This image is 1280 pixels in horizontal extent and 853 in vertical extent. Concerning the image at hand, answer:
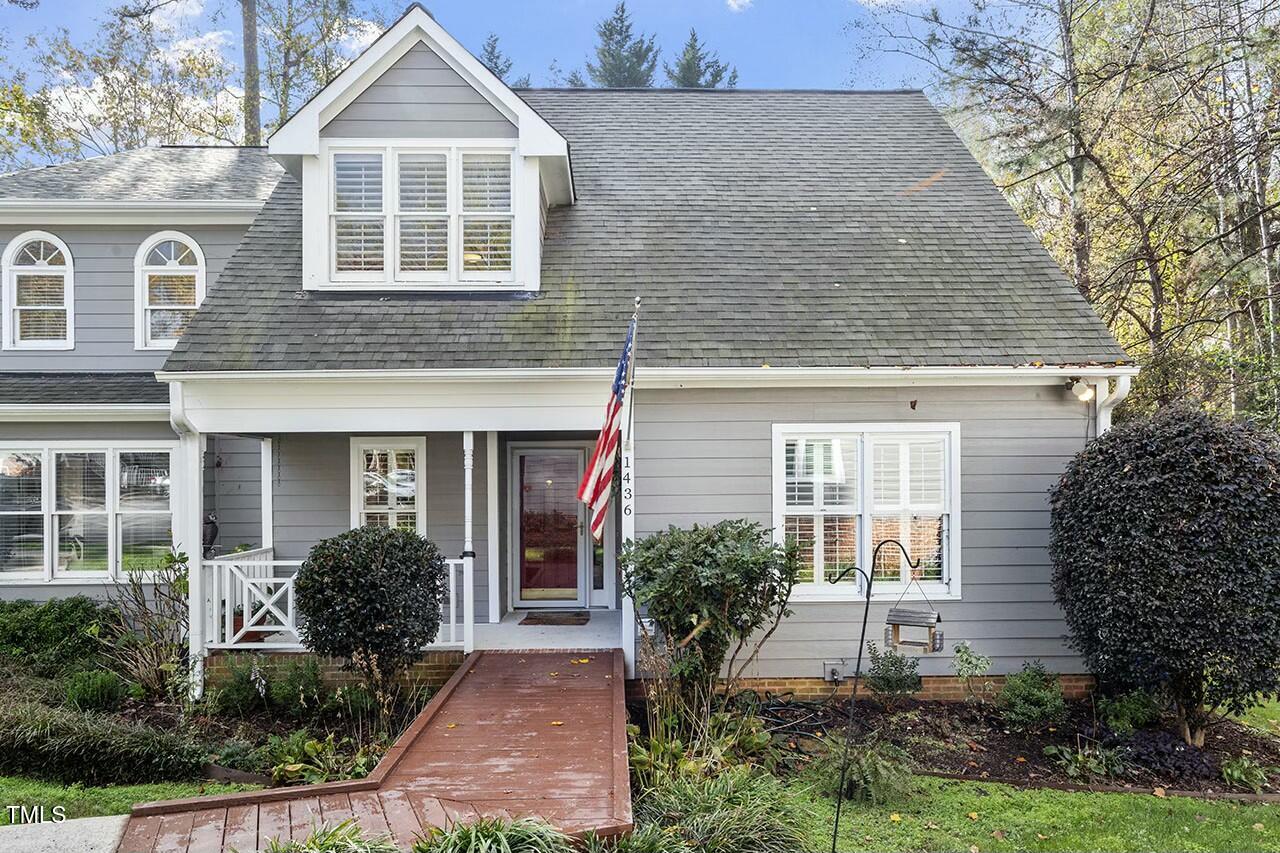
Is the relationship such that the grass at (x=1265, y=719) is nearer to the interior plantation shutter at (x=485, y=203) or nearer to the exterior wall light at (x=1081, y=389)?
the exterior wall light at (x=1081, y=389)

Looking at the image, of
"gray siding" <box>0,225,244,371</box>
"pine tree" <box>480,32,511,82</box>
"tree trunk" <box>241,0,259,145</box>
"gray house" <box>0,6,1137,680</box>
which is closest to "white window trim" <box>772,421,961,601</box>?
"gray house" <box>0,6,1137,680</box>

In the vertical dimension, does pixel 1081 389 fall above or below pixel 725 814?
above

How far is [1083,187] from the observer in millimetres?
13422

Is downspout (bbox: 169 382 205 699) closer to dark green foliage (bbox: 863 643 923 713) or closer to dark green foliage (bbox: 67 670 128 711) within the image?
dark green foliage (bbox: 67 670 128 711)

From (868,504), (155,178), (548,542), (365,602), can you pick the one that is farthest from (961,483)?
(155,178)

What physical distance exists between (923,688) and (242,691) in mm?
6293

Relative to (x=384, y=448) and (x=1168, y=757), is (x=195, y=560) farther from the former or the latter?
(x=1168, y=757)

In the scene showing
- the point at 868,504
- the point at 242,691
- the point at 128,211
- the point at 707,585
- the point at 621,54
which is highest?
the point at 621,54

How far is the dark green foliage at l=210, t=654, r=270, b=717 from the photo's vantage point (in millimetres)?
7203

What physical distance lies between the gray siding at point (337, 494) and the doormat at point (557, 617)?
519 mm

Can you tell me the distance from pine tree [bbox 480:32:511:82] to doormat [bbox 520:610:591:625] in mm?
24341

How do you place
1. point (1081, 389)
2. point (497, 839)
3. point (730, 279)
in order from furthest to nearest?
point (730, 279), point (1081, 389), point (497, 839)

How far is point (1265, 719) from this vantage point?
25.2 ft

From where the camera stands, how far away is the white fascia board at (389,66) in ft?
27.1
